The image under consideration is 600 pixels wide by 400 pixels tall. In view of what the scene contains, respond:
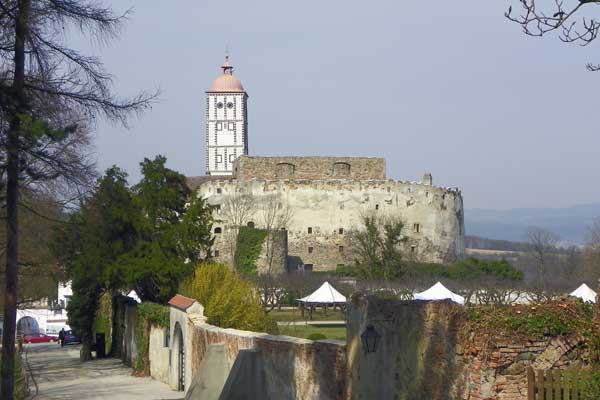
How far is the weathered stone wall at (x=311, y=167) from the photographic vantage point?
66.1 m

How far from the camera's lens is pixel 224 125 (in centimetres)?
10456

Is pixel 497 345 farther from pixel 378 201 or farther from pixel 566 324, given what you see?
pixel 378 201

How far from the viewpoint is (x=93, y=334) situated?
35469 mm

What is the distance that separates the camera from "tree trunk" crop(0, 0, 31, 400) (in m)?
12.5

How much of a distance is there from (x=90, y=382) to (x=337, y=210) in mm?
40532

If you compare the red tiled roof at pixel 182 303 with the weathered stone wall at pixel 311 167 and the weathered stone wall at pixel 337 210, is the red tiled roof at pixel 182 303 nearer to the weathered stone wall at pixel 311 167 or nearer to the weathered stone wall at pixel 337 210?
the weathered stone wall at pixel 337 210

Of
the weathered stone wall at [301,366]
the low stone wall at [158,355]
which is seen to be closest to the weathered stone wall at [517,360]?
the weathered stone wall at [301,366]

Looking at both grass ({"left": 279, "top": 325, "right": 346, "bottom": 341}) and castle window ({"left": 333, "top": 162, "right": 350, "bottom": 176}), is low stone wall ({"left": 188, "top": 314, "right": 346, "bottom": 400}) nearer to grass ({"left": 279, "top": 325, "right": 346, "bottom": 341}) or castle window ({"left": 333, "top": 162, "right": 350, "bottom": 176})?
grass ({"left": 279, "top": 325, "right": 346, "bottom": 341})

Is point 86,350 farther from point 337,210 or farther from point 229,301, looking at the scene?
point 337,210

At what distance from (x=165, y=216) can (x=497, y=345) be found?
2146 centimetres

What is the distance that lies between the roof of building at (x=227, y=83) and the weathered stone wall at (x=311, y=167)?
37.5 m

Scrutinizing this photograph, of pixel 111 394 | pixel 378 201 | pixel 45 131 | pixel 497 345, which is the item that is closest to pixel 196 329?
pixel 111 394

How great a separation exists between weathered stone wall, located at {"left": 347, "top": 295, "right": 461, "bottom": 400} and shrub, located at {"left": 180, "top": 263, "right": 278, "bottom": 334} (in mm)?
9222

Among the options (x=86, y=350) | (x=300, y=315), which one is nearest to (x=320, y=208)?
(x=300, y=315)
